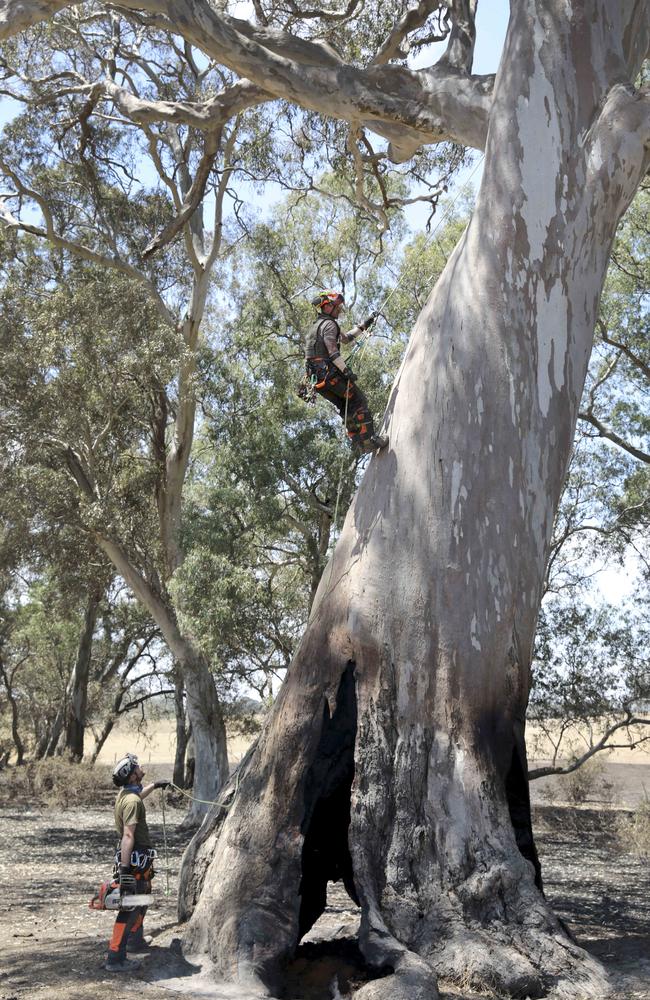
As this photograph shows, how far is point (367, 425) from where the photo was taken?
5.90 metres

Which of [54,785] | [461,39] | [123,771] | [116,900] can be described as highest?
[461,39]

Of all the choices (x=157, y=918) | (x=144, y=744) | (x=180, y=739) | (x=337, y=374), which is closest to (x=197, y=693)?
(x=157, y=918)

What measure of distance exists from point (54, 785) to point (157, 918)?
14.8 m

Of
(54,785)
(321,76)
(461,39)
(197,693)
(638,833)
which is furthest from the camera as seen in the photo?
(54,785)

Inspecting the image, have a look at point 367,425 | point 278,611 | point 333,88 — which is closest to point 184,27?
point 333,88

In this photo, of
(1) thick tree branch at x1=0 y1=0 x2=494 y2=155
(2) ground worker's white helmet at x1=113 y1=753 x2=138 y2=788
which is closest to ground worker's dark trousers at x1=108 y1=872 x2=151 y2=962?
(2) ground worker's white helmet at x1=113 y1=753 x2=138 y2=788

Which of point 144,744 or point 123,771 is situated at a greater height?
point 144,744

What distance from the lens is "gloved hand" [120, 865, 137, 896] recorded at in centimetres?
511

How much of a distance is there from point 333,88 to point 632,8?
2192mm

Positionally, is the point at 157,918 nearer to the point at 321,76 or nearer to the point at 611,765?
the point at 321,76

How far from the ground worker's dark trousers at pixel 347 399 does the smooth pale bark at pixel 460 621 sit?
0.59 ft

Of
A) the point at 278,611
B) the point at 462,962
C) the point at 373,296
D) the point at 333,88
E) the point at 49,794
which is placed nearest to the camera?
the point at 462,962

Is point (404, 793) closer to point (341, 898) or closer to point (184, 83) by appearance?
point (341, 898)

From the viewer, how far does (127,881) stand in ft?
16.8
